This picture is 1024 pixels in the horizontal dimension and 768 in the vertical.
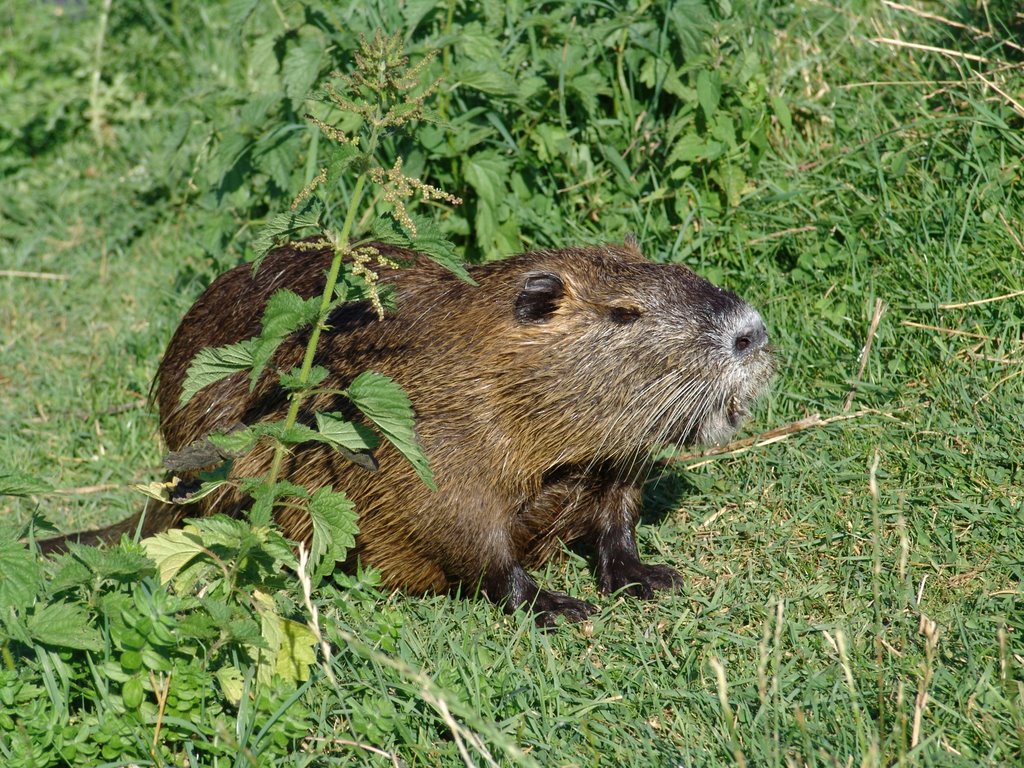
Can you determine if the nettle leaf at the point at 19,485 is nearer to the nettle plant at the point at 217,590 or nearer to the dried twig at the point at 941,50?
the nettle plant at the point at 217,590

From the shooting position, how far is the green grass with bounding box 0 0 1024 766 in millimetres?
2682

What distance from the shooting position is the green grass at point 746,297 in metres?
2.68

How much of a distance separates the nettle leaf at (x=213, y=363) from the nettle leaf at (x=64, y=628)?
0.51 metres

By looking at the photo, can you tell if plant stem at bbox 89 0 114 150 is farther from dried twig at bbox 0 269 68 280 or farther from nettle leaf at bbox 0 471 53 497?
nettle leaf at bbox 0 471 53 497

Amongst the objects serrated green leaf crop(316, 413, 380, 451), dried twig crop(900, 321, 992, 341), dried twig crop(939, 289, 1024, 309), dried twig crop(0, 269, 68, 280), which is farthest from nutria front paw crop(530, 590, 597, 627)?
dried twig crop(0, 269, 68, 280)

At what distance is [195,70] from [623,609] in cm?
382

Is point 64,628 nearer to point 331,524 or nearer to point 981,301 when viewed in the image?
point 331,524

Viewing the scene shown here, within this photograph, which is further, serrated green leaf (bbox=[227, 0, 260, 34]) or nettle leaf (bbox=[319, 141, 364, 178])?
serrated green leaf (bbox=[227, 0, 260, 34])

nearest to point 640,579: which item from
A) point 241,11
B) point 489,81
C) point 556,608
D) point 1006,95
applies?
point 556,608

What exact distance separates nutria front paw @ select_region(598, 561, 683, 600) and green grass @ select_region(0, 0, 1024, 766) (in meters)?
0.06

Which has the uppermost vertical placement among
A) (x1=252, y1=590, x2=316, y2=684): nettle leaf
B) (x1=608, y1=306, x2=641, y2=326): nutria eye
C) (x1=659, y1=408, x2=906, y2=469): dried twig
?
(x1=608, y1=306, x2=641, y2=326): nutria eye

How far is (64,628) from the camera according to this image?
8.56 feet

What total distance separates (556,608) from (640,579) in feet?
0.84

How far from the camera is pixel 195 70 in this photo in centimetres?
596
